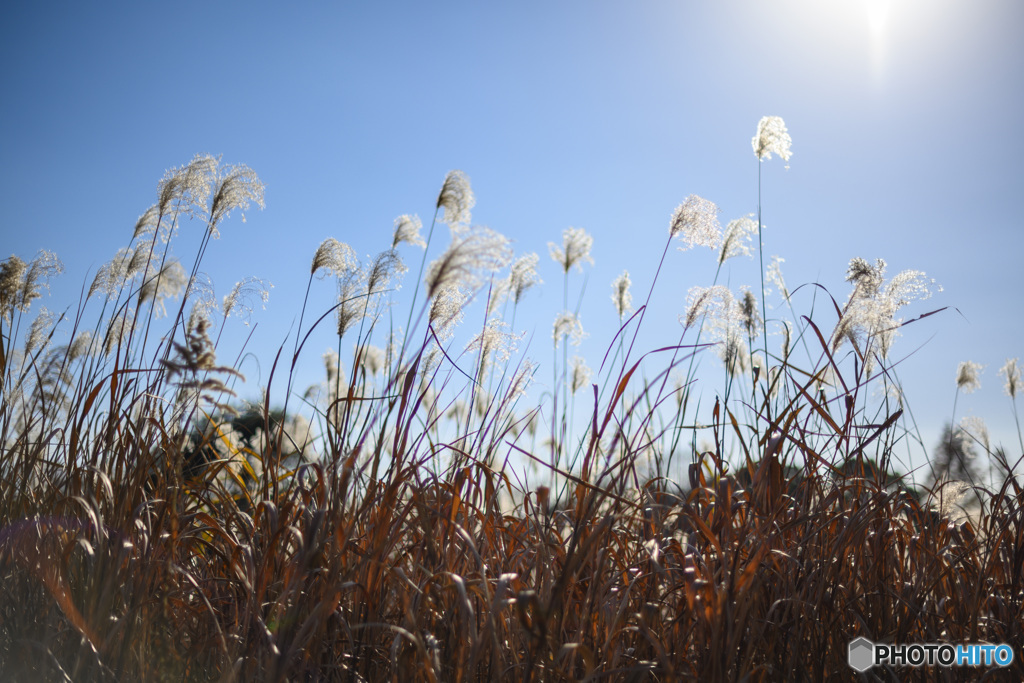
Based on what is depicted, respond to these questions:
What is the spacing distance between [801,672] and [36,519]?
2.36 m

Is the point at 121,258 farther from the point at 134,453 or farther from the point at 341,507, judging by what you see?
the point at 341,507

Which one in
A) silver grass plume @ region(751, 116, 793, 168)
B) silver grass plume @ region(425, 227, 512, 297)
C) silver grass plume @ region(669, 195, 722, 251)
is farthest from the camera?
silver grass plume @ region(751, 116, 793, 168)

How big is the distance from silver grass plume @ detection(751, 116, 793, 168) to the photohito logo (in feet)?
8.98

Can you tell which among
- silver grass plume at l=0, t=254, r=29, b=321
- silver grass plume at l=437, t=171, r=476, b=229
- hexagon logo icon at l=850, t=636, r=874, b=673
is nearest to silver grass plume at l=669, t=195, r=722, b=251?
silver grass plume at l=437, t=171, r=476, b=229

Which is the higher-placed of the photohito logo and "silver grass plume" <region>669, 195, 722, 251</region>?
"silver grass plume" <region>669, 195, 722, 251</region>

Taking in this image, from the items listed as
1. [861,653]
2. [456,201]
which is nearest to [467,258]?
[456,201]

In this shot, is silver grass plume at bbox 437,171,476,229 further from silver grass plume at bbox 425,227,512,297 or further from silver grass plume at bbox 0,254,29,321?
silver grass plume at bbox 0,254,29,321

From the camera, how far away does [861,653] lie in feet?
5.54

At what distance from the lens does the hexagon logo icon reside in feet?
5.47

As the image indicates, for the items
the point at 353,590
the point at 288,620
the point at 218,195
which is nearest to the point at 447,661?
the point at 353,590

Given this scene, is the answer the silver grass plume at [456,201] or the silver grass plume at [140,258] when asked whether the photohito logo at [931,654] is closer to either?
the silver grass plume at [456,201]

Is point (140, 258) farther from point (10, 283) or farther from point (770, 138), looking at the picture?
point (770, 138)

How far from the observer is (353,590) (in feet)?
5.08

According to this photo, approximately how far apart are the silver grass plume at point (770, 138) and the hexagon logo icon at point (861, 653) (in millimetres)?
2796
